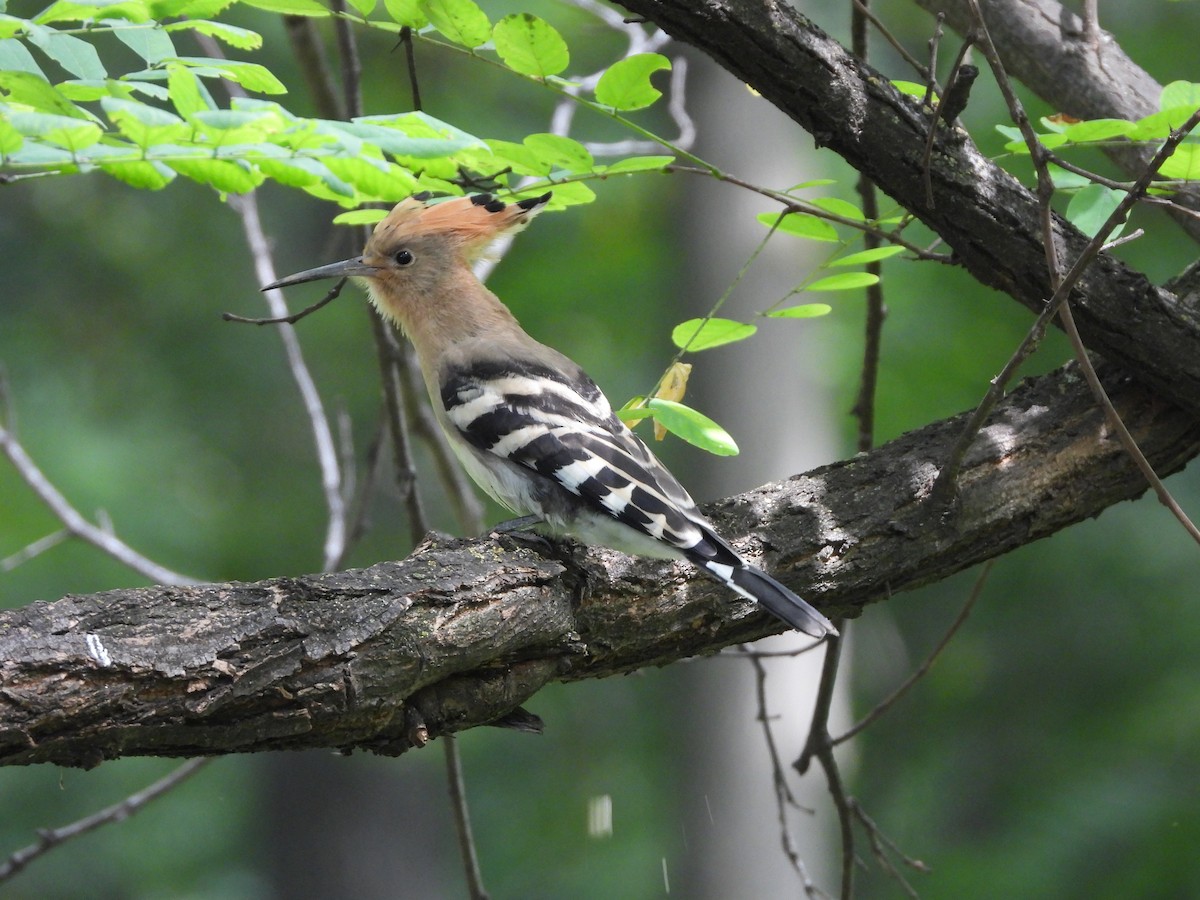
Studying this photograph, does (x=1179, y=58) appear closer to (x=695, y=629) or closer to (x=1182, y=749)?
(x=1182, y=749)

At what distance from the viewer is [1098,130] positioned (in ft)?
8.50

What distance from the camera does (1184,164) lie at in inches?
101

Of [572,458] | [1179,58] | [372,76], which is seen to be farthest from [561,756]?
[572,458]

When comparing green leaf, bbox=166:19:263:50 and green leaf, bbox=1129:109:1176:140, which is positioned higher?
green leaf, bbox=1129:109:1176:140

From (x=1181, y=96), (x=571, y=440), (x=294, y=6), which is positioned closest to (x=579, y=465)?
(x=571, y=440)

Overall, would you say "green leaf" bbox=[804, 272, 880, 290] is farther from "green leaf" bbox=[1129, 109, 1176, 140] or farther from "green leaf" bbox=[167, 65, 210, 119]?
"green leaf" bbox=[167, 65, 210, 119]

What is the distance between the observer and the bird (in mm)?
2652

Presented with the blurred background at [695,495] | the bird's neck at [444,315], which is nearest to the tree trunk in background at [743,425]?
the blurred background at [695,495]

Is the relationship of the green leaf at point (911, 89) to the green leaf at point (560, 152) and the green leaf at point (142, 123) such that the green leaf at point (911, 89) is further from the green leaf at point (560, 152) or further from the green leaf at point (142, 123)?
the green leaf at point (142, 123)

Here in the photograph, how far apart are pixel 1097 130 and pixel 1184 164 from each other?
0.61ft

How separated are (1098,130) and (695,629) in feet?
4.40

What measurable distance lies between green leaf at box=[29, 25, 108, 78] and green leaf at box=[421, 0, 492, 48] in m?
0.66

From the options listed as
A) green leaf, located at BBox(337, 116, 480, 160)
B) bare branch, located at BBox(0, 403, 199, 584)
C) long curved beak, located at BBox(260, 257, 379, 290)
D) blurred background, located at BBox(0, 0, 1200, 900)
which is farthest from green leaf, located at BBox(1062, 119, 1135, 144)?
blurred background, located at BBox(0, 0, 1200, 900)

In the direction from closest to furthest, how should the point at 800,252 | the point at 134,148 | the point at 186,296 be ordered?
the point at 134,148, the point at 800,252, the point at 186,296
